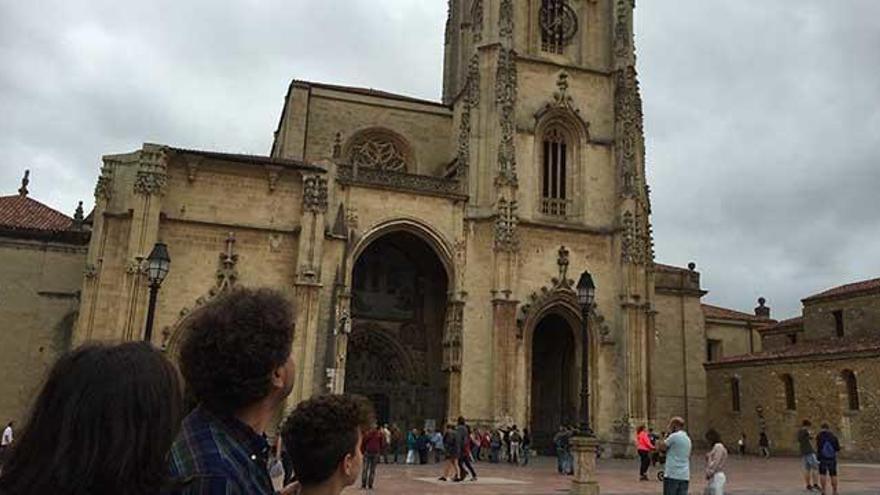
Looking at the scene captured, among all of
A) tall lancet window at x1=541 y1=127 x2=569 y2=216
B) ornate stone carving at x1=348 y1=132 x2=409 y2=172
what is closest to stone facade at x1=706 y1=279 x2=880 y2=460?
tall lancet window at x1=541 y1=127 x2=569 y2=216

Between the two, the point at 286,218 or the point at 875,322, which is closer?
the point at 286,218

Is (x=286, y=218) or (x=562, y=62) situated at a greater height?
(x=562, y=62)

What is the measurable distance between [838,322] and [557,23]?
760 inches

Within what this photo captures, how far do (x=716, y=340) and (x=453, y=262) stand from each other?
21.1 metres

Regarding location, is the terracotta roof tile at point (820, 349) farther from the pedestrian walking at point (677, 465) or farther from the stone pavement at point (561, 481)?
the pedestrian walking at point (677, 465)

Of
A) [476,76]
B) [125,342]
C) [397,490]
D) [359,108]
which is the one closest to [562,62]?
[476,76]

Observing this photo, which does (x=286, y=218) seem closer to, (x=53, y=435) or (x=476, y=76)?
(x=476, y=76)

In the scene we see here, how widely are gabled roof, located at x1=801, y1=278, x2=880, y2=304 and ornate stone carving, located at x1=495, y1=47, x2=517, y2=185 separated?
17586 millimetres

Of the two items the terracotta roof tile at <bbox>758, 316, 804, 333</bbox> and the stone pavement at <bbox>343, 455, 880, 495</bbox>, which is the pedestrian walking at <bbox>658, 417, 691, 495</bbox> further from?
the terracotta roof tile at <bbox>758, 316, 804, 333</bbox>

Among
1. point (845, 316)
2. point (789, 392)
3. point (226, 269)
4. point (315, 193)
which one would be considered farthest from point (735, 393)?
point (226, 269)

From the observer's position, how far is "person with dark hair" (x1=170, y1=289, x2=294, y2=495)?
6.66 ft

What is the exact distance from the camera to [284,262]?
2738cm

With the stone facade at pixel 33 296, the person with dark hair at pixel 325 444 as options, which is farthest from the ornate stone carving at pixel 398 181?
the person with dark hair at pixel 325 444

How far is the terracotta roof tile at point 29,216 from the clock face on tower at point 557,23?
70.6 ft
